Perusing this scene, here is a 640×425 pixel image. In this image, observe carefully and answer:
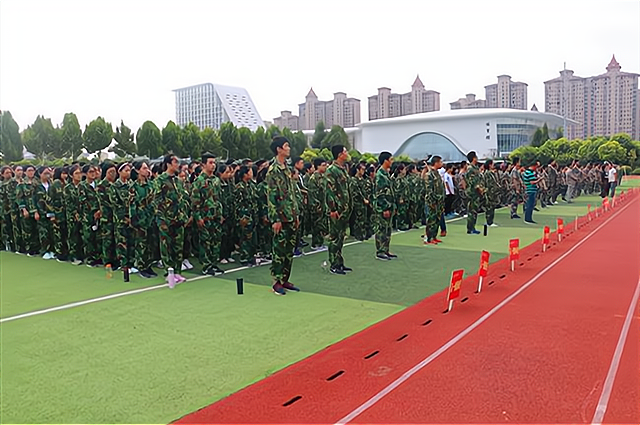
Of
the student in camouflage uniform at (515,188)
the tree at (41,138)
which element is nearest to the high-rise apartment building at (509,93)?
the tree at (41,138)

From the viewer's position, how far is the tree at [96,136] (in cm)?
4553

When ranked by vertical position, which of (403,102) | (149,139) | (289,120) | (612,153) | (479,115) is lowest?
(612,153)

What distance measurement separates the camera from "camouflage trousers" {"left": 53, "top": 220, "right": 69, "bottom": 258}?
368 inches

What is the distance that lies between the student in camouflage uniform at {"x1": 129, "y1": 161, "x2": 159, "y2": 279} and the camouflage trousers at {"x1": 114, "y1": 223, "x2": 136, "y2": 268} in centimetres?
12

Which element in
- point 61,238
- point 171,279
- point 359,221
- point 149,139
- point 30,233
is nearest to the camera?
point 171,279

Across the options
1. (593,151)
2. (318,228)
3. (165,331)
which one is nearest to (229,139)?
(593,151)

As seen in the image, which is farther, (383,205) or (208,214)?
(383,205)

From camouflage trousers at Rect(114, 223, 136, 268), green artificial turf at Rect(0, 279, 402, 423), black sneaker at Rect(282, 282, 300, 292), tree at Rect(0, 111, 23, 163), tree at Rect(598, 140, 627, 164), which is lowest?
green artificial turf at Rect(0, 279, 402, 423)

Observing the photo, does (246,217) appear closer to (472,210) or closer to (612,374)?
(612,374)

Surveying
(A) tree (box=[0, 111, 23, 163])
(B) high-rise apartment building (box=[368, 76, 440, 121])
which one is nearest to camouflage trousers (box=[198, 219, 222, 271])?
(A) tree (box=[0, 111, 23, 163])

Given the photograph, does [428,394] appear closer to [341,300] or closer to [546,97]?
[341,300]

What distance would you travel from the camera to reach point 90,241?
28.9ft

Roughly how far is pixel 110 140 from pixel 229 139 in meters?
11.2

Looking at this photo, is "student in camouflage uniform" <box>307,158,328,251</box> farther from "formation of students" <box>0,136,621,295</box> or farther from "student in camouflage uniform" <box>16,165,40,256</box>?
"student in camouflage uniform" <box>16,165,40,256</box>
